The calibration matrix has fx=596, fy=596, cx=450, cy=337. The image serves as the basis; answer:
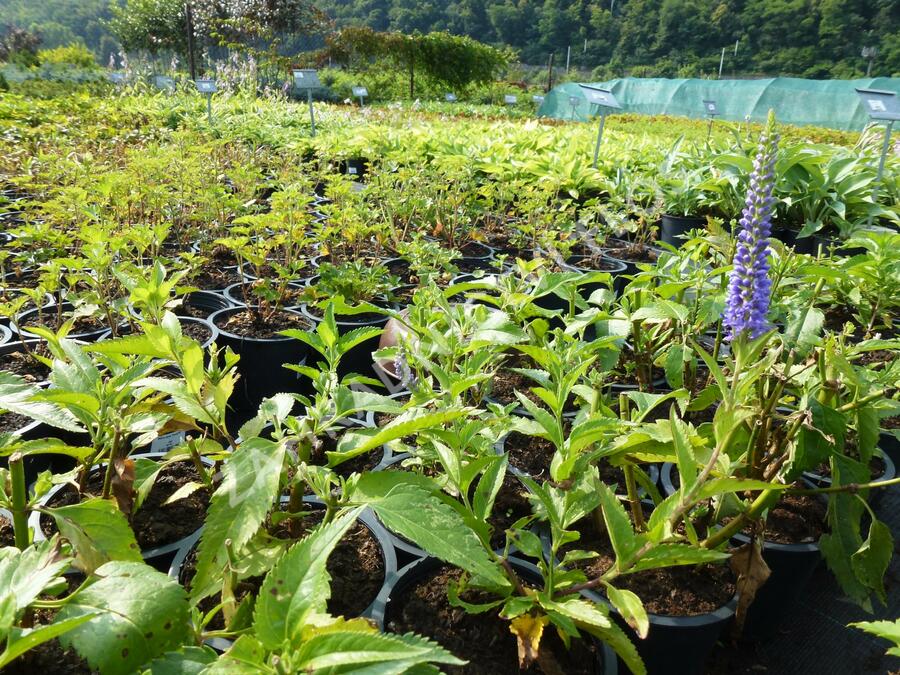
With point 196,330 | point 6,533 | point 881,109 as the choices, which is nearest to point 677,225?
point 881,109

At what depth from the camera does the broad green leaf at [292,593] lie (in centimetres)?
73

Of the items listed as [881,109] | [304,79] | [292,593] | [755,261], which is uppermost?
[304,79]

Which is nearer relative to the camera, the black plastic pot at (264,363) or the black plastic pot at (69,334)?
the black plastic pot at (69,334)

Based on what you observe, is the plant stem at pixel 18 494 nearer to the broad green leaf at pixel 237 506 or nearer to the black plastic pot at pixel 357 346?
the broad green leaf at pixel 237 506

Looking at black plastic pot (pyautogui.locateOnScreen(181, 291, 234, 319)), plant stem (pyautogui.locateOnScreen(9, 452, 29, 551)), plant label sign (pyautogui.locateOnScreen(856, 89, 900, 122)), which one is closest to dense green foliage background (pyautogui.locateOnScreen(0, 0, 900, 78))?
plant label sign (pyautogui.locateOnScreen(856, 89, 900, 122))

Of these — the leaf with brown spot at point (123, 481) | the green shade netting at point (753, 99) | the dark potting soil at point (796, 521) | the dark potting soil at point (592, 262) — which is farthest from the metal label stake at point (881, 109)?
the green shade netting at point (753, 99)

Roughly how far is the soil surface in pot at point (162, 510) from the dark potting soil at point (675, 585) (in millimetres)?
942

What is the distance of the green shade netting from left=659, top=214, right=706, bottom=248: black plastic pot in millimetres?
15056

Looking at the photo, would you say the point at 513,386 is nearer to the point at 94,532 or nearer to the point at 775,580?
the point at 775,580

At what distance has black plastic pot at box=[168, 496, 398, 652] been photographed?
114 cm

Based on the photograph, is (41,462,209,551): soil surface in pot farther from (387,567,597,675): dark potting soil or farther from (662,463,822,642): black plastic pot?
(662,463,822,642): black plastic pot

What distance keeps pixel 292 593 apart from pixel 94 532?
1.64 feet

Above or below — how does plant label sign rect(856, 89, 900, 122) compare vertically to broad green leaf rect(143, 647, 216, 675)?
above

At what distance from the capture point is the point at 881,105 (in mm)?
3961
